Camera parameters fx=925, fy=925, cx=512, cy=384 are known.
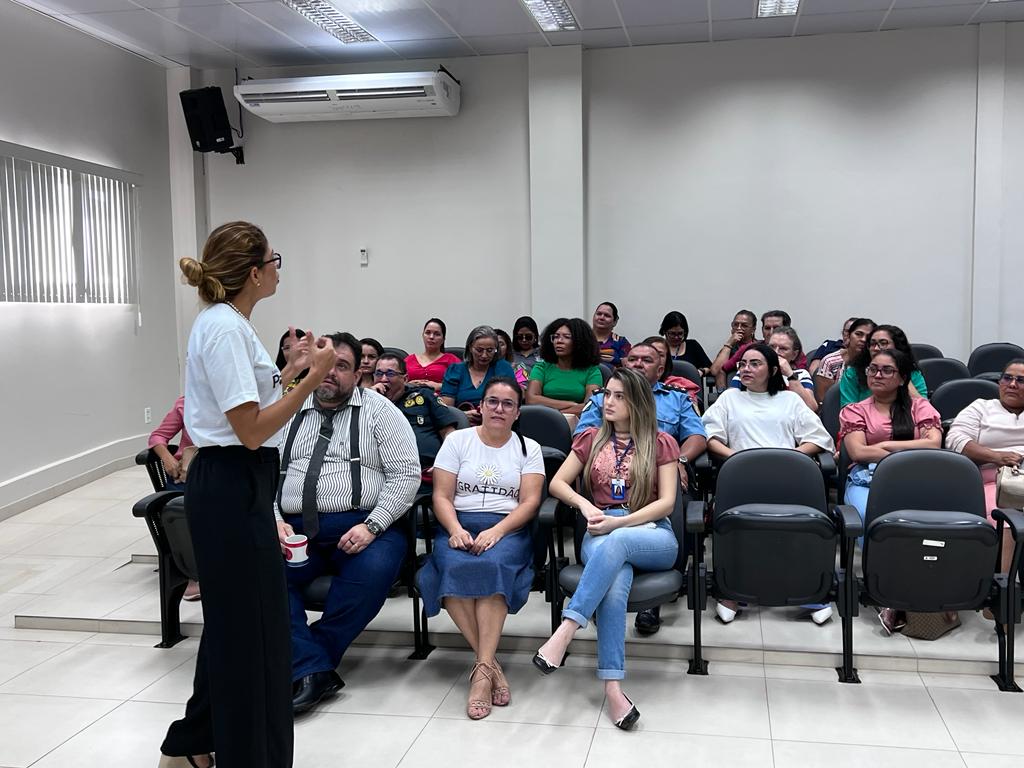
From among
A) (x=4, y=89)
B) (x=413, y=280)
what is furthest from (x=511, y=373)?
(x=4, y=89)

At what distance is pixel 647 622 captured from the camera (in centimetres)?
376

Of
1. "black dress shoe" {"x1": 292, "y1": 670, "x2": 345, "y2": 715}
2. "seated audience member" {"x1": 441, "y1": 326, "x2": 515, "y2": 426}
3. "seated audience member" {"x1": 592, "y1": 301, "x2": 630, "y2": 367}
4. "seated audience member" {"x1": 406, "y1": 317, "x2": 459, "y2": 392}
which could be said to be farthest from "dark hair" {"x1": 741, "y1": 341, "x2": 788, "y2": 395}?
"seated audience member" {"x1": 592, "y1": 301, "x2": 630, "y2": 367}

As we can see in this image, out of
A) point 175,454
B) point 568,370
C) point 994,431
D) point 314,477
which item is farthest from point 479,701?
point 568,370

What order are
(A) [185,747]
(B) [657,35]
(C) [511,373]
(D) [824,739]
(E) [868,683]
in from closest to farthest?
(A) [185,747], (D) [824,739], (E) [868,683], (C) [511,373], (B) [657,35]

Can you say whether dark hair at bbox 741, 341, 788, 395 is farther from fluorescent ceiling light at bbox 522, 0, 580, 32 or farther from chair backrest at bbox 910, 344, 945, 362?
fluorescent ceiling light at bbox 522, 0, 580, 32

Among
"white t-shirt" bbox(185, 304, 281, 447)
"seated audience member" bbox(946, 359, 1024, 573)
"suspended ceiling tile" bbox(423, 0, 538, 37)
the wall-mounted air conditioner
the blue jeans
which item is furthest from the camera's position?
the wall-mounted air conditioner

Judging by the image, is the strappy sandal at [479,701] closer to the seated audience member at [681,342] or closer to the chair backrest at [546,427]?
the chair backrest at [546,427]

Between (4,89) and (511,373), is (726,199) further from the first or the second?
(4,89)

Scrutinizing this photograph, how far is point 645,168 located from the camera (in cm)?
782

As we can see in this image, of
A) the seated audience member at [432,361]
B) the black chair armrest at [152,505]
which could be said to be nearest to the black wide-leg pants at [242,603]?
the black chair armrest at [152,505]

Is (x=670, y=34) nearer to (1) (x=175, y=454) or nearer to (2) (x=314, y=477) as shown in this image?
(1) (x=175, y=454)

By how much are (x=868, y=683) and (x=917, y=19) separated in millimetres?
5534

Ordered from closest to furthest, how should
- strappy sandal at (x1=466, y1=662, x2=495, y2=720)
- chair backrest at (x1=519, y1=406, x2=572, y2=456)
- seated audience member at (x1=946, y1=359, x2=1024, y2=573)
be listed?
strappy sandal at (x1=466, y1=662, x2=495, y2=720), seated audience member at (x1=946, y1=359, x2=1024, y2=573), chair backrest at (x1=519, y1=406, x2=572, y2=456)

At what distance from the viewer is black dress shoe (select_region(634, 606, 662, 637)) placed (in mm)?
3754
